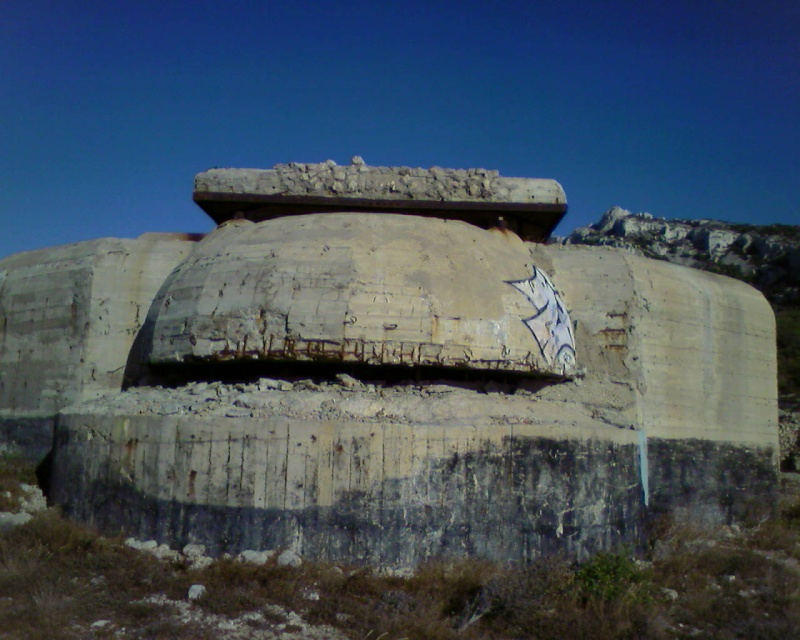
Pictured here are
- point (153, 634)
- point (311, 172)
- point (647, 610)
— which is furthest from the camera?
point (311, 172)

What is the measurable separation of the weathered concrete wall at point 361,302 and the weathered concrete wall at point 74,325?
3.72ft

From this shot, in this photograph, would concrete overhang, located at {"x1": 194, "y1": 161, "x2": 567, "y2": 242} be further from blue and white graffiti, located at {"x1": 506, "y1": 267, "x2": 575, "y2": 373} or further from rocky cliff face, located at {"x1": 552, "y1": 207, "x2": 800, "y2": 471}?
rocky cliff face, located at {"x1": 552, "y1": 207, "x2": 800, "y2": 471}

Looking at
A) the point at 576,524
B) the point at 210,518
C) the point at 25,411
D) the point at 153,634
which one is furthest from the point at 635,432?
the point at 25,411

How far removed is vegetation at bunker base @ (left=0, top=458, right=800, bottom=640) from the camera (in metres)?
5.37

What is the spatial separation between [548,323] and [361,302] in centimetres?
223

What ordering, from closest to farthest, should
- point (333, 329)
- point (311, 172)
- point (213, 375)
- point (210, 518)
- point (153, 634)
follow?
point (153, 634) → point (210, 518) → point (333, 329) → point (213, 375) → point (311, 172)

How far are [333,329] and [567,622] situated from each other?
3324mm

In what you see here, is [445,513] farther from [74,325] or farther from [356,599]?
[74,325]

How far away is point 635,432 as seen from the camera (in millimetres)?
8414

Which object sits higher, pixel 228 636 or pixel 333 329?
pixel 333 329

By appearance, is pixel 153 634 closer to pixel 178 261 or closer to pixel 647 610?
pixel 647 610

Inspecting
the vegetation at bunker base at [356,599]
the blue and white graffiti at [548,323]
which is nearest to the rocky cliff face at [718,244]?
the blue and white graffiti at [548,323]

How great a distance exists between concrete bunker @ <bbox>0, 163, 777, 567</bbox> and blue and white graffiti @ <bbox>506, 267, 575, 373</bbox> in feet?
0.11

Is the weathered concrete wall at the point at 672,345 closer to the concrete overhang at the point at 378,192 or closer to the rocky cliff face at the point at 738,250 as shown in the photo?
the concrete overhang at the point at 378,192
